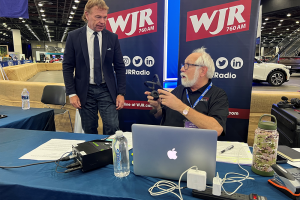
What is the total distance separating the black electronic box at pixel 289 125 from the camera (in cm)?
161

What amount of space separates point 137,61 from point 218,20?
111 centimetres

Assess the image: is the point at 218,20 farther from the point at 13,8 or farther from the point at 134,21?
the point at 13,8

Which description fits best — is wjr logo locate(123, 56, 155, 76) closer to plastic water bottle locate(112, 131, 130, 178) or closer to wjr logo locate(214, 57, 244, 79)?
wjr logo locate(214, 57, 244, 79)

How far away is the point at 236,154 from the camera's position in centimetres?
113

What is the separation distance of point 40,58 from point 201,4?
22.8 metres

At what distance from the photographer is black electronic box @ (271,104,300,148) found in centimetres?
161

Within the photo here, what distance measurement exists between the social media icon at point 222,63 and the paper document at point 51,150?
1845mm

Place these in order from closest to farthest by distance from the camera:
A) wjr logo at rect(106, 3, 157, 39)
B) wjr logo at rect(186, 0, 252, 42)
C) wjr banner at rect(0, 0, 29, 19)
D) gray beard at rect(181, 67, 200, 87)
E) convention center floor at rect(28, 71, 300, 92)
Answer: gray beard at rect(181, 67, 200, 87), wjr logo at rect(186, 0, 252, 42), wjr logo at rect(106, 3, 157, 39), wjr banner at rect(0, 0, 29, 19), convention center floor at rect(28, 71, 300, 92)

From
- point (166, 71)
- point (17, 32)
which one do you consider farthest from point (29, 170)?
point (17, 32)

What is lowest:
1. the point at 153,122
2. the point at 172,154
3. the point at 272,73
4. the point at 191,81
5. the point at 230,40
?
the point at 153,122

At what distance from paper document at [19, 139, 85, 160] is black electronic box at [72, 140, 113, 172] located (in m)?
0.18

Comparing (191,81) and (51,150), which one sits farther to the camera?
(191,81)

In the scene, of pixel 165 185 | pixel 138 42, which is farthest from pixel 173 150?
pixel 138 42

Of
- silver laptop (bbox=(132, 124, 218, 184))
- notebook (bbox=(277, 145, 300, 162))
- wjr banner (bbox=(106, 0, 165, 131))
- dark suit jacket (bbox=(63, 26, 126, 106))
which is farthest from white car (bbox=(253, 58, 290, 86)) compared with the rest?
silver laptop (bbox=(132, 124, 218, 184))
